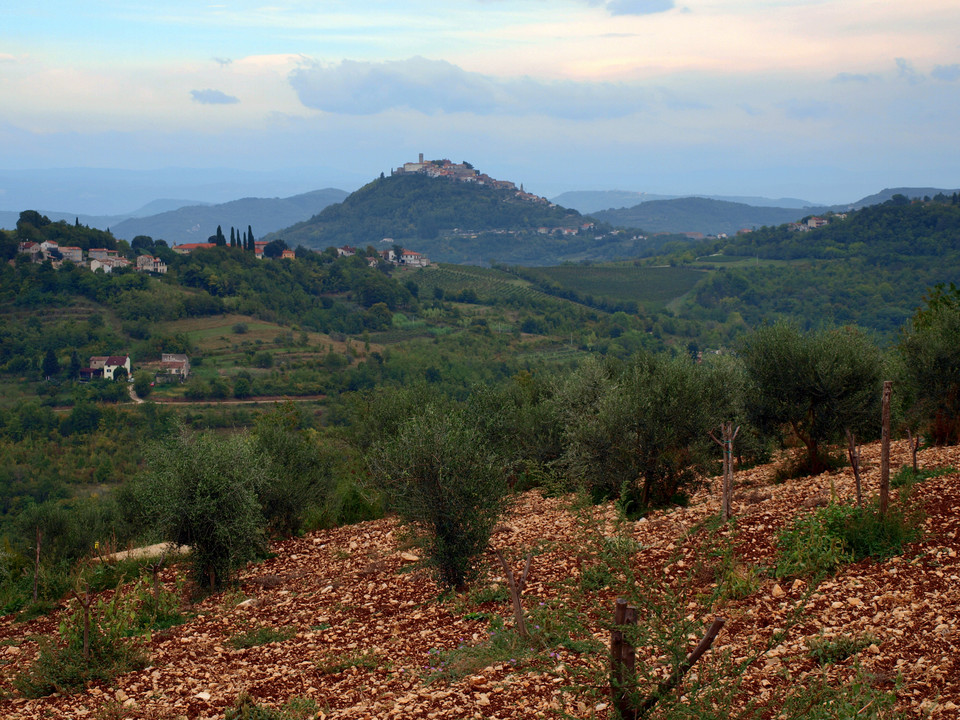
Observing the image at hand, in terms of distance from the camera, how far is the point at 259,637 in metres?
7.40

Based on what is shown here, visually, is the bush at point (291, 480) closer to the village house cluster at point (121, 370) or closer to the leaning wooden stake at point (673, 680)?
the leaning wooden stake at point (673, 680)

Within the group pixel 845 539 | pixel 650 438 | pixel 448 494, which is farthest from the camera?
pixel 650 438

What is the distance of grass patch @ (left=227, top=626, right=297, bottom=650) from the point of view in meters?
7.29

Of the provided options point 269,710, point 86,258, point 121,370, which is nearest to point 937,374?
point 269,710

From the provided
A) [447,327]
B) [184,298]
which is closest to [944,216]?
[447,327]

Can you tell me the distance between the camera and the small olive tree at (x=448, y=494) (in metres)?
8.14

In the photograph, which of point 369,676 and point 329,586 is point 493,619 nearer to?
point 369,676

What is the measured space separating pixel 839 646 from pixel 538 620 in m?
2.23

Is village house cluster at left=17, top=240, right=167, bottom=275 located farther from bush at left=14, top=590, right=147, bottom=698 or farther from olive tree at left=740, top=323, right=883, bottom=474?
olive tree at left=740, top=323, right=883, bottom=474

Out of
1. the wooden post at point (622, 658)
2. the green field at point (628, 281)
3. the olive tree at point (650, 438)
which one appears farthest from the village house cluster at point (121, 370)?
the wooden post at point (622, 658)

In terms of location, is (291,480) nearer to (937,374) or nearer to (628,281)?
(937,374)

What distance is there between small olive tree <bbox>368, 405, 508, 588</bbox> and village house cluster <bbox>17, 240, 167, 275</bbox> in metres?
89.1

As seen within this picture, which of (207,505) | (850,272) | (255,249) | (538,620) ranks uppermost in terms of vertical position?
(255,249)

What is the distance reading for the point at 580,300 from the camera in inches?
4286
